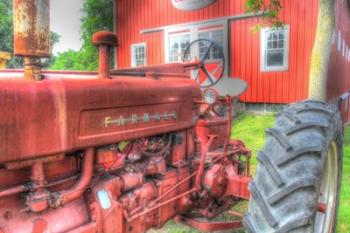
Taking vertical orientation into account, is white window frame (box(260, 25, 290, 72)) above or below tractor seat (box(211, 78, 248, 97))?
above

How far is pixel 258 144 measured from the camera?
265 inches

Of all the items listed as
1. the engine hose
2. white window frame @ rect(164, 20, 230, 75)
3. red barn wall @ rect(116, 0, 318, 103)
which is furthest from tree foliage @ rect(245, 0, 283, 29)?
the engine hose

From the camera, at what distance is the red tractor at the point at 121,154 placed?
1.45 metres

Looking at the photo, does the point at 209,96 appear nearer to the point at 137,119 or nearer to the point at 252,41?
the point at 137,119

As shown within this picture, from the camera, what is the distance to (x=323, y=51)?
6.93 m

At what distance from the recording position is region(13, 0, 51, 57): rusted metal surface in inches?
53.4

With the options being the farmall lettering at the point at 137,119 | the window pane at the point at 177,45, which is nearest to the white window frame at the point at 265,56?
the window pane at the point at 177,45

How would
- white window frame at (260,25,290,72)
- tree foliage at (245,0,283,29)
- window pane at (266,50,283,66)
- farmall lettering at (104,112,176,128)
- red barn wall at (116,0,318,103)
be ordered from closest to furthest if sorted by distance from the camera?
farmall lettering at (104,112,176,128)
tree foliage at (245,0,283,29)
red barn wall at (116,0,318,103)
white window frame at (260,25,290,72)
window pane at (266,50,283,66)

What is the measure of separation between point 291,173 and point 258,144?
5.13 metres

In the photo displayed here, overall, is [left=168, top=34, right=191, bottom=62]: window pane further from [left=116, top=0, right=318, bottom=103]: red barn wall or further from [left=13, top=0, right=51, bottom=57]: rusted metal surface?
[left=13, top=0, right=51, bottom=57]: rusted metal surface

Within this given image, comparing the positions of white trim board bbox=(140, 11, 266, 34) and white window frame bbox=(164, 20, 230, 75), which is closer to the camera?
white trim board bbox=(140, 11, 266, 34)

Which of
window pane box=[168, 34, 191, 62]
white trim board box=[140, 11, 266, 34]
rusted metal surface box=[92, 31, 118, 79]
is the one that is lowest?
rusted metal surface box=[92, 31, 118, 79]

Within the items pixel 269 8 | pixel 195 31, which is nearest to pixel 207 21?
pixel 195 31

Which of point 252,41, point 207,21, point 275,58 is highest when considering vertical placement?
point 207,21
